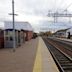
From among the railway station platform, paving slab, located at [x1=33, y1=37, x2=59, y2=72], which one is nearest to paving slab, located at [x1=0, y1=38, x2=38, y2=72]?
the railway station platform

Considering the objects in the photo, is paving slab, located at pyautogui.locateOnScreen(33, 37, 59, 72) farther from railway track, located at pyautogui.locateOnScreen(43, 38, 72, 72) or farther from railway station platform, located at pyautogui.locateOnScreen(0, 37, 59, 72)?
railway track, located at pyautogui.locateOnScreen(43, 38, 72, 72)

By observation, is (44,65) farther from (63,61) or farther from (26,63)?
(63,61)

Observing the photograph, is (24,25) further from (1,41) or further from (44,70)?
(44,70)

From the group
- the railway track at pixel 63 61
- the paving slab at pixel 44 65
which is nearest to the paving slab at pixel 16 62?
the paving slab at pixel 44 65

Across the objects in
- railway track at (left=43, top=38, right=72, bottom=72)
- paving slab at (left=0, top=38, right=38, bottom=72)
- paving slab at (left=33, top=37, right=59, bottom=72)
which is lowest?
railway track at (left=43, top=38, right=72, bottom=72)

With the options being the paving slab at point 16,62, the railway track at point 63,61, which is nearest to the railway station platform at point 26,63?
the paving slab at point 16,62

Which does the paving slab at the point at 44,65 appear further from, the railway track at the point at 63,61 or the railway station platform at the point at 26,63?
the railway track at the point at 63,61

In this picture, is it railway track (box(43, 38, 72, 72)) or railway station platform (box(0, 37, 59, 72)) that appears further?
railway track (box(43, 38, 72, 72))

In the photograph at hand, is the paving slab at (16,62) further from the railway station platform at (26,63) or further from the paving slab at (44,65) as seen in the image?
the paving slab at (44,65)

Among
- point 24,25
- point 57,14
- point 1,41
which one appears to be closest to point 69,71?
point 1,41

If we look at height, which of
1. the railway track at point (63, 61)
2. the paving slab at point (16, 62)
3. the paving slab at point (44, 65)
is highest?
the paving slab at point (16, 62)

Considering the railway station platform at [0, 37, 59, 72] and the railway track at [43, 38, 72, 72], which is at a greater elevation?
the railway station platform at [0, 37, 59, 72]

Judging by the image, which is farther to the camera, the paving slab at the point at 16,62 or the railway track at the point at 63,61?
the railway track at the point at 63,61

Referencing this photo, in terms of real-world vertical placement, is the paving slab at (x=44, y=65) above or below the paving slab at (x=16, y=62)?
below
